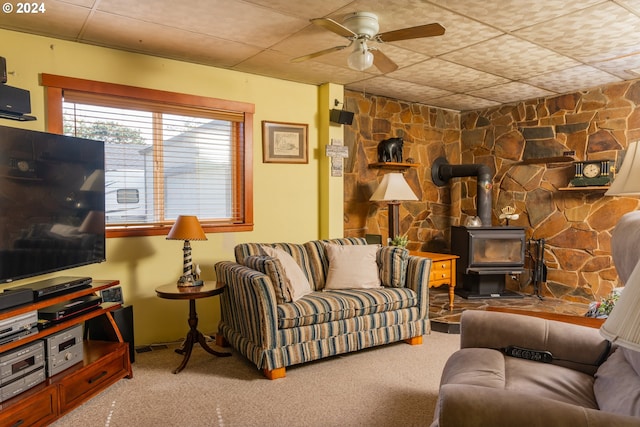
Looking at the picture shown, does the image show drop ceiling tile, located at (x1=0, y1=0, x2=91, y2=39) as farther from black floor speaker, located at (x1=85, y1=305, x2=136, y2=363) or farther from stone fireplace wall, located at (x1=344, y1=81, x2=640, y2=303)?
stone fireplace wall, located at (x1=344, y1=81, x2=640, y2=303)

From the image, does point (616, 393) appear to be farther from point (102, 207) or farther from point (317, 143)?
point (317, 143)

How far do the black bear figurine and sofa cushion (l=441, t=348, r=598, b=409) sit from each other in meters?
3.16

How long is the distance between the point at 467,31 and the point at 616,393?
2467 mm

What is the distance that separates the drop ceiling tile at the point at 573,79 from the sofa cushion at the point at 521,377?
3.17 meters

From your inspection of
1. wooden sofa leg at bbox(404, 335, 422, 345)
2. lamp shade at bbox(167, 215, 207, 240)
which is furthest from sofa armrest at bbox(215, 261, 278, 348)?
wooden sofa leg at bbox(404, 335, 422, 345)

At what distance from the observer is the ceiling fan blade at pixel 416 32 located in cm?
239

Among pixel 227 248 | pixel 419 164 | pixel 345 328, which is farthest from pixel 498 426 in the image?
pixel 419 164

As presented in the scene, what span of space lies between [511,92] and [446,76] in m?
1.11

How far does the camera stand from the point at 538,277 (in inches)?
197

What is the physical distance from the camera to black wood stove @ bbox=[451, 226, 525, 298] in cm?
487

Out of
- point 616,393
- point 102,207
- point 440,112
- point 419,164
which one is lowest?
point 616,393

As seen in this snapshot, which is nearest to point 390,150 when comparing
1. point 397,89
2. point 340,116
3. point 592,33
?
point 397,89

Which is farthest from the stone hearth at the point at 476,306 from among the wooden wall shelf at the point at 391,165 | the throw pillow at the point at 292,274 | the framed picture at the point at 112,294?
the framed picture at the point at 112,294

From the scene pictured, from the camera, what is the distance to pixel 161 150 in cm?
360
